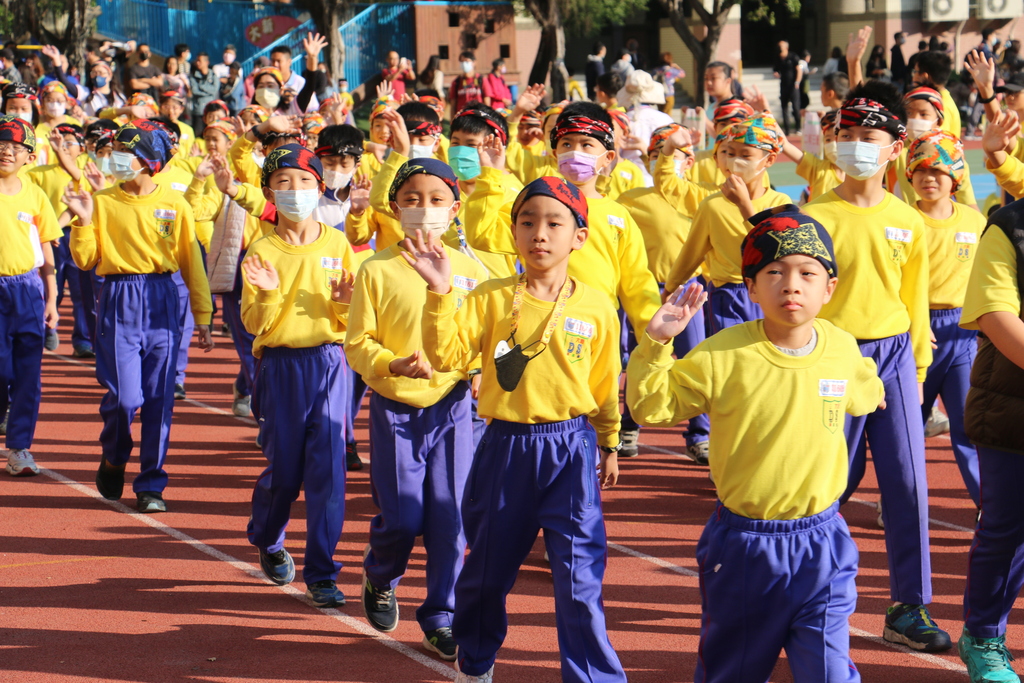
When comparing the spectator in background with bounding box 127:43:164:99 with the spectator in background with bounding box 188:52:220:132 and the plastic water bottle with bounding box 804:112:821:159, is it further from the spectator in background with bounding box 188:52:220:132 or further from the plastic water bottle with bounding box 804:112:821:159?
the plastic water bottle with bounding box 804:112:821:159

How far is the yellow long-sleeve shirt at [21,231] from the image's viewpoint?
8.41m

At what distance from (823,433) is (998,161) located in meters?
3.28

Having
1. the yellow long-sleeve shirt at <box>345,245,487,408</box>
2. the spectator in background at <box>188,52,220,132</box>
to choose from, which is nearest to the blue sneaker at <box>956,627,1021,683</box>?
the yellow long-sleeve shirt at <box>345,245,487,408</box>

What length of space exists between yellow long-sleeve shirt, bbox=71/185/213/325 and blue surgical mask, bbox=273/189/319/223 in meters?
1.80

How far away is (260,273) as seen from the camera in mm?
5883

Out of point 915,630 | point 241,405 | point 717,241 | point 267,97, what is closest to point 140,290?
point 241,405

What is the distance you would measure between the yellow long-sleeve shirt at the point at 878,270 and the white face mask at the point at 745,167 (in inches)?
70.2

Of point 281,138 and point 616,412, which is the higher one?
point 281,138

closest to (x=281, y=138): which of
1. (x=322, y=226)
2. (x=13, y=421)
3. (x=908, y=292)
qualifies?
(x=13, y=421)

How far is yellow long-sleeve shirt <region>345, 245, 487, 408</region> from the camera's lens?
543cm

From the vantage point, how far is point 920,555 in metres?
5.58

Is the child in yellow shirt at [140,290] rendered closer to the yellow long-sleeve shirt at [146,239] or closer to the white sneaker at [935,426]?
the yellow long-sleeve shirt at [146,239]

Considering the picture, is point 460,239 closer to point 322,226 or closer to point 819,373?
point 322,226

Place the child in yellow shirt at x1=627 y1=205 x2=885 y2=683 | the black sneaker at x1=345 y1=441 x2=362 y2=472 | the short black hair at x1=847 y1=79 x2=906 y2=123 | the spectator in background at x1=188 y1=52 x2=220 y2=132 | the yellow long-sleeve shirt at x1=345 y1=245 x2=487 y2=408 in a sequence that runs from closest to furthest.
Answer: the child in yellow shirt at x1=627 y1=205 x2=885 y2=683 < the yellow long-sleeve shirt at x1=345 y1=245 x2=487 y2=408 < the short black hair at x1=847 y1=79 x2=906 y2=123 < the black sneaker at x1=345 y1=441 x2=362 y2=472 < the spectator in background at x1=188 y1=52 x2=220 y2=132
